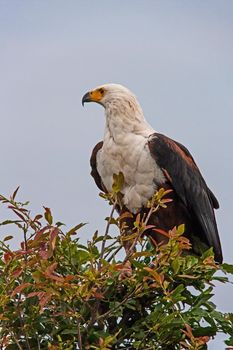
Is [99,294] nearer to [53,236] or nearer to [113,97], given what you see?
[53,236]

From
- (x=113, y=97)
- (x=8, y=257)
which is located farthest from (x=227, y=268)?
(x=113, y=97)

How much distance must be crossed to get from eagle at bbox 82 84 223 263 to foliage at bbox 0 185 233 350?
203 cm

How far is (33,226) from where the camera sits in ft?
16.0

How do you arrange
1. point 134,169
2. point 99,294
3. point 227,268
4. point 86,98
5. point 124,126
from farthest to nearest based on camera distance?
point 86,98 → point 124,126 → point 134,169 → point 227,268 → point 99,294

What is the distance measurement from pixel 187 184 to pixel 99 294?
3.22 metres

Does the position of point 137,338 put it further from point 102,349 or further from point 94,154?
point 94,154

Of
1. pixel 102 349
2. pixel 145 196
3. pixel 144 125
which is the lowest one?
pixel 102 349

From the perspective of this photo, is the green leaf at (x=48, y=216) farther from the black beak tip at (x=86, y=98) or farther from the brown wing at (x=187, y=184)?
the black beak tip at (x=86, y=98)

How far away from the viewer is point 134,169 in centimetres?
732

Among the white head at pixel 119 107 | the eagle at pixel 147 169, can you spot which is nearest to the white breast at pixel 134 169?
the eagle at pixel 147 169

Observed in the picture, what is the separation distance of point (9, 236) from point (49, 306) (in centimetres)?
48

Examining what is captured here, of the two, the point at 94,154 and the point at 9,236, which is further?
the point at 94,154

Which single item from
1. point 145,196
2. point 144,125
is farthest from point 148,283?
point 144,125

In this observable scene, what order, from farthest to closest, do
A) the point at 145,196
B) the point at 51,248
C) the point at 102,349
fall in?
the point at 145,196 → the point at 51,248 → the point at 102,349
